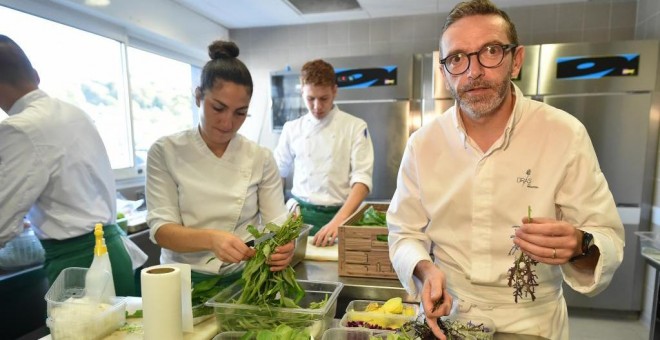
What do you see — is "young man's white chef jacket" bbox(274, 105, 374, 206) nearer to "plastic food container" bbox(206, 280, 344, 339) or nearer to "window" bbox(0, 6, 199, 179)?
"plastic food container" bbox(206, 280, 344, 339)

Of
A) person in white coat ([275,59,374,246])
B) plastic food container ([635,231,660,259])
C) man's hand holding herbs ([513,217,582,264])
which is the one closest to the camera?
man's hand holding herbs ([513,217,582,264])

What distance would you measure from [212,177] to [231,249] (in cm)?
42

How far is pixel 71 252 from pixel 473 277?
67.5 inches

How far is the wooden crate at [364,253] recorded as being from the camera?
58.2 inches

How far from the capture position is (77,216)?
1.75 meters

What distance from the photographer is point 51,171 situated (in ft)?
5.45

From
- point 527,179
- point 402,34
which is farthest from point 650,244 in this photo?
point 402,34

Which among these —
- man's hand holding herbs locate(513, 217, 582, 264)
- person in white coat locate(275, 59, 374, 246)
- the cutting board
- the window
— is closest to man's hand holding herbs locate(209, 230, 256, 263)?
the cutting board

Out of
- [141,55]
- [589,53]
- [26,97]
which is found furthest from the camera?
[141,55]

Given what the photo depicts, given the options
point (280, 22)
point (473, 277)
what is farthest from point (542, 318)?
point (280, 22)

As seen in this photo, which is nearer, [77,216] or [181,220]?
[181,220]

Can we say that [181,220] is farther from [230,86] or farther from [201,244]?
[230,86]

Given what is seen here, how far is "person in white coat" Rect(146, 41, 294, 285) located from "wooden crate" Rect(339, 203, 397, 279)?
29 centimetres

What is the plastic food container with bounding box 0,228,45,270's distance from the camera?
75.7 inches
